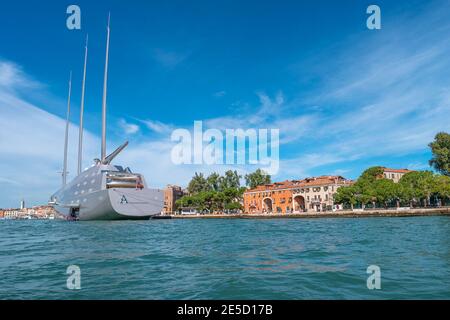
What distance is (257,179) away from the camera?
116 meters

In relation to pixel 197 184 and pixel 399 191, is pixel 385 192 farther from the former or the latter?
pixel 197 184

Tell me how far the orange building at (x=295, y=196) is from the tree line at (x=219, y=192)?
5079 millimetres

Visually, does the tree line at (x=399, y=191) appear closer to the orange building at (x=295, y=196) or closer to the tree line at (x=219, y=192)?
the orange building at (x=295, y=196)

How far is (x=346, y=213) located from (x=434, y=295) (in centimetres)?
6517

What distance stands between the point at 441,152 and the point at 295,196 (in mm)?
35791

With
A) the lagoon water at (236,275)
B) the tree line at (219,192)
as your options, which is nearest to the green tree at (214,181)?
the tree line at (219,192)

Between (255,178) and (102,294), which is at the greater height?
(255,178)

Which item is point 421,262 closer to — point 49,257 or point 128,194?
point 49,257

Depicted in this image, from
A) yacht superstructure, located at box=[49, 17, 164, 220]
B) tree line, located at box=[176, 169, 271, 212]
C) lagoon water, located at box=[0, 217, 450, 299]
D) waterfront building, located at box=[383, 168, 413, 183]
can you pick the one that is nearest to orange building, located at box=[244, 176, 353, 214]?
tree line, located at box=[176, 169, 271, 212]

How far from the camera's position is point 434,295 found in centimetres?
732

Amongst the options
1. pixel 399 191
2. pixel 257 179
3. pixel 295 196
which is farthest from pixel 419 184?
pixel 257 179

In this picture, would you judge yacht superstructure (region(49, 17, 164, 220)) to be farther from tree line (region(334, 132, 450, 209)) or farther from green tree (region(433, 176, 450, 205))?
green tree (region(433, 176, 450, 205))

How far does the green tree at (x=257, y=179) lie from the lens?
381 ft
